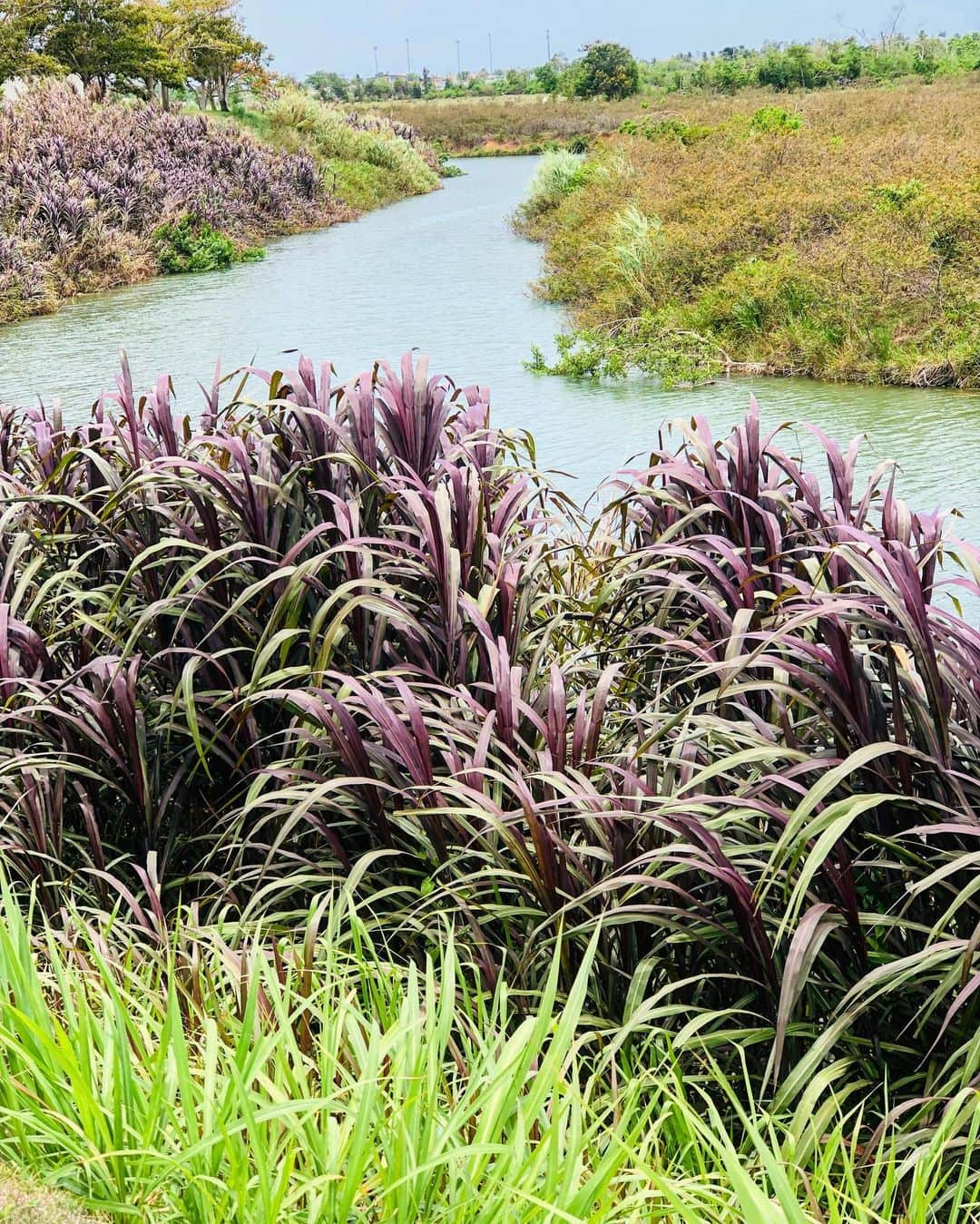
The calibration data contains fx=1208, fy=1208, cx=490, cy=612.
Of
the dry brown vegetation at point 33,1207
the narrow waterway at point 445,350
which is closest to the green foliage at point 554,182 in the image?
the narrow waterway at point 445,350

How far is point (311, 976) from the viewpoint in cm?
191

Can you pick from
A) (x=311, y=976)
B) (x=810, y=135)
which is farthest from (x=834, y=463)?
(x=810, y=135)

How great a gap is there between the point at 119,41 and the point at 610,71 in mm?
26957

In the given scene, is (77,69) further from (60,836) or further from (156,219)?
(60,836)

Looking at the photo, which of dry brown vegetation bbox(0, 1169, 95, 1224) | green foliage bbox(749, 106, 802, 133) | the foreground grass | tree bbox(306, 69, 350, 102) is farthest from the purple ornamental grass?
tree bbox(306, 69, 350, 102)

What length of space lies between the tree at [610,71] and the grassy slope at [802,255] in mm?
35241

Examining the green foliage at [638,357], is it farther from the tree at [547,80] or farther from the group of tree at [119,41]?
the tree at [547,80]

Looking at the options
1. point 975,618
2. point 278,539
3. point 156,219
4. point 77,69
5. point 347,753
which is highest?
point 77,69

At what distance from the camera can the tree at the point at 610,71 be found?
48.6 metres

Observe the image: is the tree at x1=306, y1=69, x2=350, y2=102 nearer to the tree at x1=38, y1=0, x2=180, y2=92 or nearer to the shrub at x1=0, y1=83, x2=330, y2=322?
the tree at x1=38, y1=0, x2=180, y2=92

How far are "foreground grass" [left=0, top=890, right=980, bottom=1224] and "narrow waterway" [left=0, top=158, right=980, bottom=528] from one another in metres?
2.07

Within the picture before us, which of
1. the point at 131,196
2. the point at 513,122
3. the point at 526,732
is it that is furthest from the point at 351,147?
the point at 526,732

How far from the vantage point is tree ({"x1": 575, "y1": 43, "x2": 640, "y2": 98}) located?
48.6 m

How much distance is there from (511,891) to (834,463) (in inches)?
52.6
